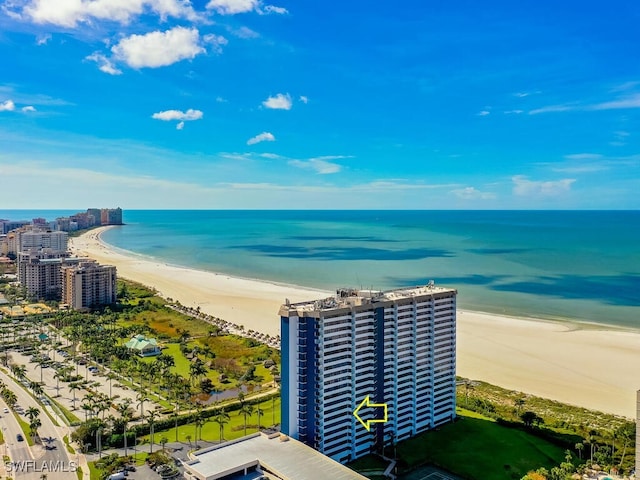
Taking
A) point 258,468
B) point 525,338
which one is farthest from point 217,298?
point 258,468

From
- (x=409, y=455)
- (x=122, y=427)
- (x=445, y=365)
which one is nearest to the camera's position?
(x=409, y=455)

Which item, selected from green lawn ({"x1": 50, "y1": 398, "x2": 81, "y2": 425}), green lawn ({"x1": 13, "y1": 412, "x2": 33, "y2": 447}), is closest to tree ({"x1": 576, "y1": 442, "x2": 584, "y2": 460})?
green lawn ({"x1": 50, "y1": 398, "x2": 81, "y2": 425})

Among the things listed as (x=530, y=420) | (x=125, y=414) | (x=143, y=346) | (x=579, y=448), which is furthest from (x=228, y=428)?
(x=579, y=448)

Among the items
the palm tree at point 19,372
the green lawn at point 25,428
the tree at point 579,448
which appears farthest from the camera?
the palm tree at point 19,372

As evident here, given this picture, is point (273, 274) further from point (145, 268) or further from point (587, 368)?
point (587, 368)

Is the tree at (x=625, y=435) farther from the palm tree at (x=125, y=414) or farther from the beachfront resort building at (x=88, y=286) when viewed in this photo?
the beachfront resort building at (x=88, y=286)

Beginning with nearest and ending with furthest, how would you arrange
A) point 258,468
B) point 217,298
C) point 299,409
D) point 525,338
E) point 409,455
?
point 258,468, point 299,409, point 409,455, point 525,338, point 217,298

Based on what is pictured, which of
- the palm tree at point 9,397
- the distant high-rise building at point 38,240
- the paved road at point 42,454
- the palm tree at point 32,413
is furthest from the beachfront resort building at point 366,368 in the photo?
the distant high-rise building at point 38,240
